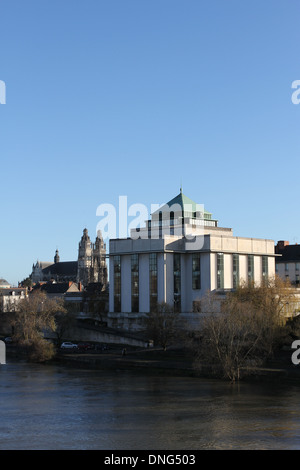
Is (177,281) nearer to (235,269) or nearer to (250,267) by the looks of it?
(235,269)

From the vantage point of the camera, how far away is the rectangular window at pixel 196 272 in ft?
320

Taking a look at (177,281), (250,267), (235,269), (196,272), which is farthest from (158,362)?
(250,267)

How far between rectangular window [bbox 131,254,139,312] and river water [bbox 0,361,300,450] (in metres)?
33.5

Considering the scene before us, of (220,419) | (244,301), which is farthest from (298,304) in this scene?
(220,419)

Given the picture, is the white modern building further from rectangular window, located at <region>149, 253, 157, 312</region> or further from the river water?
the river water

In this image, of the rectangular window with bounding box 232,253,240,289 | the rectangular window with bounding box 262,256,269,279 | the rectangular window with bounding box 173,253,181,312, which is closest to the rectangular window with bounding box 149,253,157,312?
the rectangular window with bounding box 173,253,181,312

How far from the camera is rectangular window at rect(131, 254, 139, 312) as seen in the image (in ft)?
325

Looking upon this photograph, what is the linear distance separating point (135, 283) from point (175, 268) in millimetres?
6811

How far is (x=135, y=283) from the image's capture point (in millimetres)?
99562

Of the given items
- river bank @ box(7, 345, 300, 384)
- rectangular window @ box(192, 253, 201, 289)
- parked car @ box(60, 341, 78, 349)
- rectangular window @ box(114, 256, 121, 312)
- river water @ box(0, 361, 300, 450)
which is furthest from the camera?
rectangular window @ box(114, 256, 121, 312)

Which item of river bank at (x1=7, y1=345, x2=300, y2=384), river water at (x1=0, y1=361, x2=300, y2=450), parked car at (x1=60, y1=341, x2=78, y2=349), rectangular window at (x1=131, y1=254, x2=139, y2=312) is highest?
rectangular window at (x1=131, y1=254, x2=139, y2=312)

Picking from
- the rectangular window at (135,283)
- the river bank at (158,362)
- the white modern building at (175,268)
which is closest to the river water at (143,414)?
the river bank at (158,362)
